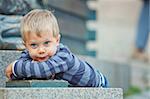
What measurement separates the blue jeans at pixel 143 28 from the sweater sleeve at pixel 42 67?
1479 centimetres

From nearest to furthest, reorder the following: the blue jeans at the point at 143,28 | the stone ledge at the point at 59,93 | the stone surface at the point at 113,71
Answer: the stone ledge at the point at 59,93
the stone surface at the point at 113,71
the blue jeans at the point at 143,28

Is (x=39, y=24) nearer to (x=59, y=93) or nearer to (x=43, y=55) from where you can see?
(x=43, y=55)

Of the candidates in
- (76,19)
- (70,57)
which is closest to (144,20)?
(76,19)

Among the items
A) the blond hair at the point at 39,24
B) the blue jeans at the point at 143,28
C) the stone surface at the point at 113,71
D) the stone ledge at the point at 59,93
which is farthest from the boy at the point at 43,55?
the blue jeans at the point at 143,28

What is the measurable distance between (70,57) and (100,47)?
1541cm

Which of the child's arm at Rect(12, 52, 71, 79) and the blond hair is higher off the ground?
the blond hair

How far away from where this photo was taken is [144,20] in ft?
65.4

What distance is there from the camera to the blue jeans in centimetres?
1973

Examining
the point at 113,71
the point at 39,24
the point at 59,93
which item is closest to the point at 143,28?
the point at 113,71

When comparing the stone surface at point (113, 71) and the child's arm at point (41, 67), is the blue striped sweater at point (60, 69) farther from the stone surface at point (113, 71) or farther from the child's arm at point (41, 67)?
the stone surface at point (113, 71)

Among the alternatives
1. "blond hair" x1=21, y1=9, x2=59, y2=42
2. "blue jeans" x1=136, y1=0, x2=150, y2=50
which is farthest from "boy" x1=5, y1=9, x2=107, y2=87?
"blue jeans" x1=136, y1=0, x2=150, y2=50

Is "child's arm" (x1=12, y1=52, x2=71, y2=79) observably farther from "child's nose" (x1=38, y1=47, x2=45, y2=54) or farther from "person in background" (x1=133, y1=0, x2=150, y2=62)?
"person in background" (x1=133, y1=0, x2=150, y2=62)

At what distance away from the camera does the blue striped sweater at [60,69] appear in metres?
4.85

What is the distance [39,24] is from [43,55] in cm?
21
